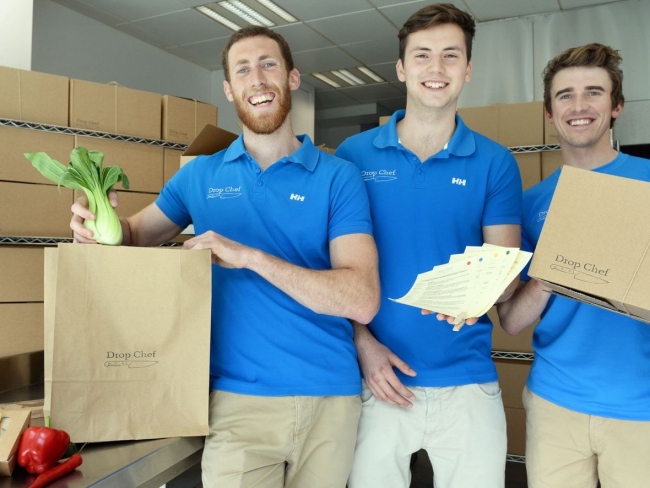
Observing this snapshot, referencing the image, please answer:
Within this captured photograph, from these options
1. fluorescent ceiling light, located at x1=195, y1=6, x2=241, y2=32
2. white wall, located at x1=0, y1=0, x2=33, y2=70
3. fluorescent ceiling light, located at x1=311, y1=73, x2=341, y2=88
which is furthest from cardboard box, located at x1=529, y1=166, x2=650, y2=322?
fluorescent ceiling light, located at x1=311, y1=73, x2=341, y2=88

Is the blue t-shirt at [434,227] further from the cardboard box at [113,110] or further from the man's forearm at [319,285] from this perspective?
the cardboard box at [113,110]

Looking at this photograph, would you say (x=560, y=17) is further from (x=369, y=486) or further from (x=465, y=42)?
(x=369, y=486)

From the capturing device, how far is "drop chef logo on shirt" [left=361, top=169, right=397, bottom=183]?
5.58ft

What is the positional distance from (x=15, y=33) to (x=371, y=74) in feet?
14.1

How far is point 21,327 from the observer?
292 cm

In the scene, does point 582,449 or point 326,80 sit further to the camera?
point 326,80

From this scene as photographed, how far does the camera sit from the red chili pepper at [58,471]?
3.78 ft

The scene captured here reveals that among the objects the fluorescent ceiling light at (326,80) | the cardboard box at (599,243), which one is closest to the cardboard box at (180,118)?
the cardboard box at (599,243)

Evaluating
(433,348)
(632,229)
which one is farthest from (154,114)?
(632,229)

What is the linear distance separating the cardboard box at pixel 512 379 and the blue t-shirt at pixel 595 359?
5.20ft

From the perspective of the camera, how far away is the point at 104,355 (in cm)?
129

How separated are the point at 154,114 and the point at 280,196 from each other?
2.21 metres

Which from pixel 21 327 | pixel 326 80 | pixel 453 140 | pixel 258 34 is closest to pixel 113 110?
pixel 21 327

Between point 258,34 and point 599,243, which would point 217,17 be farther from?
point 599,243
